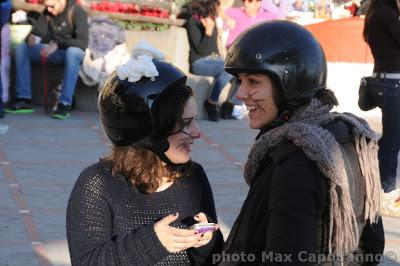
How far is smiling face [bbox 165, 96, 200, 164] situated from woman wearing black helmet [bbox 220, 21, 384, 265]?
37cm

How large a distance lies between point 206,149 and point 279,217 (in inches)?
255

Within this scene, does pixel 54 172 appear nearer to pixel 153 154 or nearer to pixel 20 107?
pixel 20 107

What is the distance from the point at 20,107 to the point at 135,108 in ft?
23.5

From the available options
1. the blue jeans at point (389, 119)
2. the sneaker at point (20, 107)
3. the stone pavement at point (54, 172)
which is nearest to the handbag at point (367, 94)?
the blue jeans at point (389, 119)

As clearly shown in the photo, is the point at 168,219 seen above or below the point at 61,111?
above

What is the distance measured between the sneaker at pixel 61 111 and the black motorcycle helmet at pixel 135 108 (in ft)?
22.1

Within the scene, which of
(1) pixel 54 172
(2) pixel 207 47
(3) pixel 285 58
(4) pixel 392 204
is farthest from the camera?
(2) pixel 207 47

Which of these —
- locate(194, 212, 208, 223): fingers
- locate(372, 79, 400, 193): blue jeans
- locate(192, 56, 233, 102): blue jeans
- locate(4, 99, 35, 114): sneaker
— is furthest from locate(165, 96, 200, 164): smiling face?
locate(4, 99, 35, 114): sneaker

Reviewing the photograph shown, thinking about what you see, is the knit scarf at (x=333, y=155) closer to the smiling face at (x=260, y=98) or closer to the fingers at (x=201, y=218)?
the smiling face at (x=260, y=98)

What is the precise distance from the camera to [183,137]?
2957 millimetres

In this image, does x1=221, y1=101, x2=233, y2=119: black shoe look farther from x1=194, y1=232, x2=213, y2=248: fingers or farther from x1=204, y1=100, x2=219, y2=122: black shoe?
x1=194, y1=232, x2=213, y2=248: fingers

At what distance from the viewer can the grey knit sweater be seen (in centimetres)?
274

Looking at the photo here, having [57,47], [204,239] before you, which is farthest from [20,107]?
[204,239]

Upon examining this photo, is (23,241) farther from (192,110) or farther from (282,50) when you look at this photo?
(282,50)
